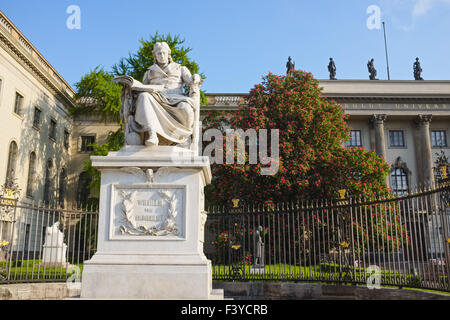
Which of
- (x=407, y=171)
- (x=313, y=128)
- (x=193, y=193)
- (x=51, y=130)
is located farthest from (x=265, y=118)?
(x=407, y=171)

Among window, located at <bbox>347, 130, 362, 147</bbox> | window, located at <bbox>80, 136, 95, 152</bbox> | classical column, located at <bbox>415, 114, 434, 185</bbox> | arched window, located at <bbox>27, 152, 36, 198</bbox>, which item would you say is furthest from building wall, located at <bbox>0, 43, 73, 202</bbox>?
classical column, located at <bbox>415, 114, 434, 185</bbox>

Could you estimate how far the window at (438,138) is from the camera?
37.8 m

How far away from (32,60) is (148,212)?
83.7ft

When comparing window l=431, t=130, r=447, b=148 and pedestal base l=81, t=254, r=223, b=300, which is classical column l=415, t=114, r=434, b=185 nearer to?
window l=431, t=130, r=447, b=148

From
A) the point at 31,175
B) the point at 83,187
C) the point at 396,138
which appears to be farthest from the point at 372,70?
the point at 31,175

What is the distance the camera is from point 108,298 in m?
5.64

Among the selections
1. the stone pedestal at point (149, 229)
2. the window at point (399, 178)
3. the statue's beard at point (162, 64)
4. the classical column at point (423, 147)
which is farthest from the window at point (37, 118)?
the classical column at point (423, 147)

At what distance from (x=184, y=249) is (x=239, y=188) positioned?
1466 centimetres

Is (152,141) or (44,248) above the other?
(152,141)

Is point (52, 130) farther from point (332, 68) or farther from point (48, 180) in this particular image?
point (332, 68)

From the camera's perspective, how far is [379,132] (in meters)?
36.4

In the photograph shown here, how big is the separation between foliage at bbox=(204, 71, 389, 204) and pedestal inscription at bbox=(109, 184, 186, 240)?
1375 cm

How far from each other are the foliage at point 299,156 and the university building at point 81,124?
5155mm

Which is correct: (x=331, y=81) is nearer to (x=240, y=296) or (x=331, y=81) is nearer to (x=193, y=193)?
(x=240, y=296)
